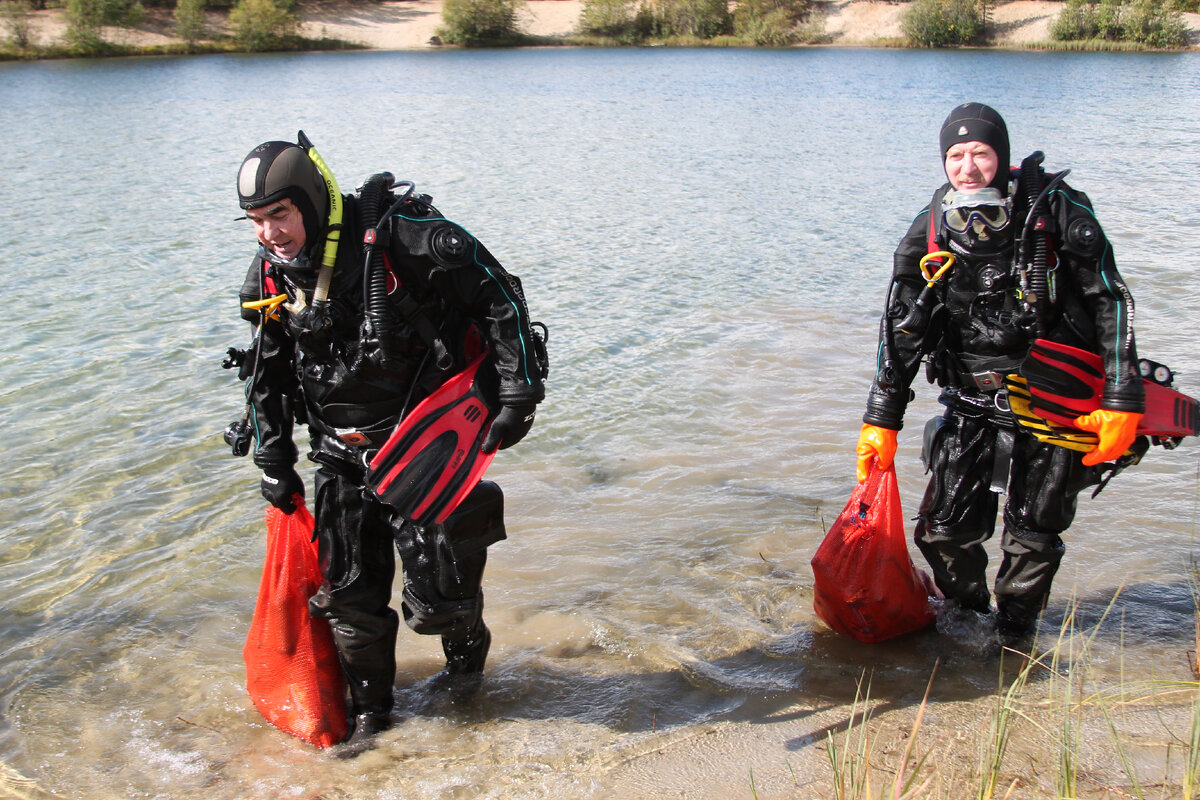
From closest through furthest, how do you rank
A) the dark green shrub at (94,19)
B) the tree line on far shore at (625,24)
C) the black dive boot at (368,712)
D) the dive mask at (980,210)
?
the dive mask at (980,210)
the black dive boot at (368,712)
the tree line on far shore at (625,24)
the dark green shrub at (94,19)

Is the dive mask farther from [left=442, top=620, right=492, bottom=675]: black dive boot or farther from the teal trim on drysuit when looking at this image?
[left=442, top=620, right=492, bottom=675]: black dive boot

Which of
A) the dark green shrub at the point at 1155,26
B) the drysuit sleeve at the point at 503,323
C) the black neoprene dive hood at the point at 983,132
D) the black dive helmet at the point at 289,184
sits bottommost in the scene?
the drysuit sleeve at the point at 503,323

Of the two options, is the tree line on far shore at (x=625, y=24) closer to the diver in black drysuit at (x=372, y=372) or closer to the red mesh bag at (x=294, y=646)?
the diver in black drysuit at (x=372, y=372)

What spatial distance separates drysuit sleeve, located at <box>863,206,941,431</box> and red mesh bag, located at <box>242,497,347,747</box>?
2.11 meters

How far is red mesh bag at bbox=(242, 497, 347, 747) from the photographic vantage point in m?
3.31

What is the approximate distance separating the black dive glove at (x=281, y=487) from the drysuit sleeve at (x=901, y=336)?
2.07 meters

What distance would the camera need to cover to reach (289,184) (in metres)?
2.87

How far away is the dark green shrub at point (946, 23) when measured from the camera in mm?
49438

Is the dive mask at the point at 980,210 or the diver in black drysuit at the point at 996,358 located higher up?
the dive mask at the point at 980,210

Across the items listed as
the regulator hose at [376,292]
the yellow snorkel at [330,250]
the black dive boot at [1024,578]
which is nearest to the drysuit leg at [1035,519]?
the black dive boot at [1024,578]

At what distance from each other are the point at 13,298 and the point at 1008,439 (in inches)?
357

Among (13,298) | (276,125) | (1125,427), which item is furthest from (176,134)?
(1125,427)

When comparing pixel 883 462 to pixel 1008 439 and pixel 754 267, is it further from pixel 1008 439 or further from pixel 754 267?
pixel 754 267

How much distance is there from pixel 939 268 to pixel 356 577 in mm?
2290
